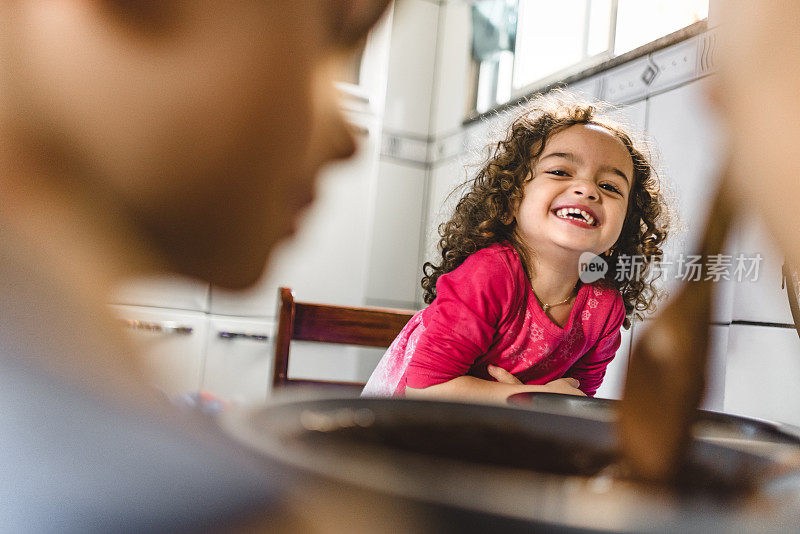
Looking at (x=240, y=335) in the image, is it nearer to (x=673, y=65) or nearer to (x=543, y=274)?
(x=543, y=274)

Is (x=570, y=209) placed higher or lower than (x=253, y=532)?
higher

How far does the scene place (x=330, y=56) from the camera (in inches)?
2.2

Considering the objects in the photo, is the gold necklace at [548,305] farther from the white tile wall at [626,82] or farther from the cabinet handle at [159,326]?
the cabinet handle at [159,326]

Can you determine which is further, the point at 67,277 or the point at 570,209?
the point at 570,209

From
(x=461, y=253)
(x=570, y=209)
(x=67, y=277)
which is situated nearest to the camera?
(x=67, y=277)

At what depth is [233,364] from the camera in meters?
0.08

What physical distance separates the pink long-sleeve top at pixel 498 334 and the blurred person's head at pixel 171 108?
1.50 ft

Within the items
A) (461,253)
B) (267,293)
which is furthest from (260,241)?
(461,253)

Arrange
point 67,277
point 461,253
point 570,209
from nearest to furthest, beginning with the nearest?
point 67,277 < point 570,209 < point 461,253

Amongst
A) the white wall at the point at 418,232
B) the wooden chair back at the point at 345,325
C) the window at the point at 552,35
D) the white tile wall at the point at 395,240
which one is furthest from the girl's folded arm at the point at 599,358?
the white tile wall at the point at 395,240

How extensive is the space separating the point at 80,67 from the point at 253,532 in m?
0.04

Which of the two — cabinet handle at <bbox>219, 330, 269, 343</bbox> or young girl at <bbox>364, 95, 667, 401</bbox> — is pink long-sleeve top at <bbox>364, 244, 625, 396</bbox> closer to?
young girl at <bbox>364, 95, 667, 401</bbox>

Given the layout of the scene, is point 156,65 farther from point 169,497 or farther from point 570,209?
point 570,209

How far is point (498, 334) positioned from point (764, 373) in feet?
1.23
